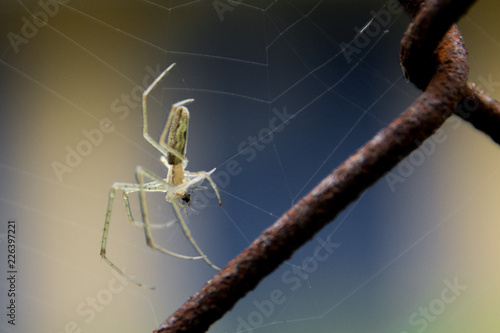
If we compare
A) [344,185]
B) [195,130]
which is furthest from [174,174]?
[344,185]

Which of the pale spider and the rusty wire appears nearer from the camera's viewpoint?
the rusty wire

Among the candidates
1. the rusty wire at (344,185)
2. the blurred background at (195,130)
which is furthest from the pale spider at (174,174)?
the rusty wire at (344,185)

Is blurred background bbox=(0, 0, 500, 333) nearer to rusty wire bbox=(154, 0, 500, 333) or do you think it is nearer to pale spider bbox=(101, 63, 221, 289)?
pale spider bbox=(101, 63, 221, 289)

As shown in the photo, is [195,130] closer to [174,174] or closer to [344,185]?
[174,174]

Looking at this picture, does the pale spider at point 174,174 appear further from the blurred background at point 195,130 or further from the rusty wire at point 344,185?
the rusty wire at point 344,185

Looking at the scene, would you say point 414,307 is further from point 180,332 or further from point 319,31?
point 180,332

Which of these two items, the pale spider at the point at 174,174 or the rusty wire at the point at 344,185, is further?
the pale spider at the point at 174,174

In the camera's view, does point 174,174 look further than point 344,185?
Yes

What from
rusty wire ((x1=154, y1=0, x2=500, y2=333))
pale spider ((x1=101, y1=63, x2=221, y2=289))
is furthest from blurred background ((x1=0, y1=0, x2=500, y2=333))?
rusty wire ((x1=154, y1=0, x2=500, y2=333))
